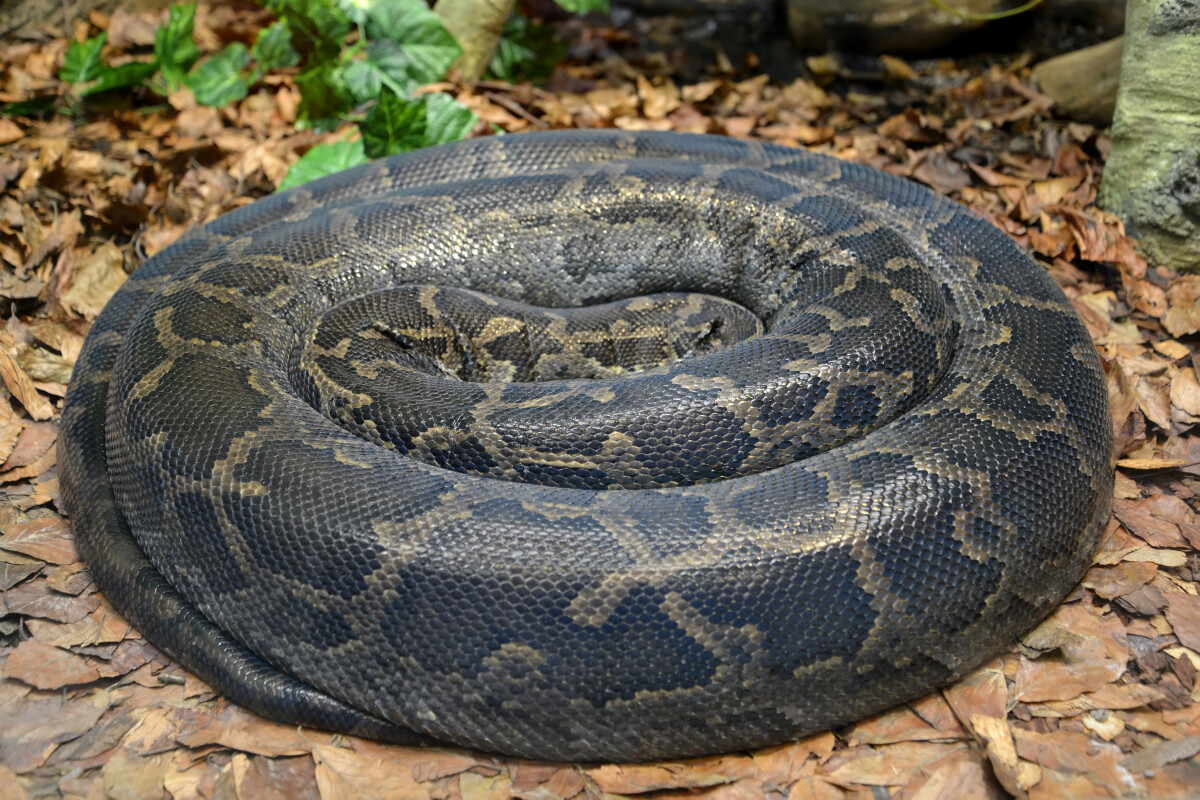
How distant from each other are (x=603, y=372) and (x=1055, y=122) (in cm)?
572

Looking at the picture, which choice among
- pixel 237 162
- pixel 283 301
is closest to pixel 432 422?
pixel 283 301

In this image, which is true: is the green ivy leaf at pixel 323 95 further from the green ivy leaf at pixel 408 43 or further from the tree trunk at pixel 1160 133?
the tree trunk at pixel 1160 133

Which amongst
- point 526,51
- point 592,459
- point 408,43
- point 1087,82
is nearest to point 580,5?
point 526,51

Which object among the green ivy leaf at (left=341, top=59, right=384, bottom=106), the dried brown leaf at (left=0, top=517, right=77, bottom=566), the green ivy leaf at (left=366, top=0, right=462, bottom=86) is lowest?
the dried brown leaf at (left=0, top=517, right=77, bottom=566)

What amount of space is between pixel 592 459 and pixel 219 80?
739cm

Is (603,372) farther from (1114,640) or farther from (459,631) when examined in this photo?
(1114,640)

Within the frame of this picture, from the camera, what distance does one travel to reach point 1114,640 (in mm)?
4203

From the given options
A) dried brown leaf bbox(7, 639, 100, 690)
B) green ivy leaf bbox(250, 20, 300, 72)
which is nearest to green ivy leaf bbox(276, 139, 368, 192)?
green ivy leaf bbox(250, 20, 300, 72)

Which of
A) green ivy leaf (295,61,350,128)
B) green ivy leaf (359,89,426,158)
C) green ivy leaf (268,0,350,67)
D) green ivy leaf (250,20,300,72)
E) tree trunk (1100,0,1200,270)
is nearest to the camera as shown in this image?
tree trunk (1100,0,1200,270)

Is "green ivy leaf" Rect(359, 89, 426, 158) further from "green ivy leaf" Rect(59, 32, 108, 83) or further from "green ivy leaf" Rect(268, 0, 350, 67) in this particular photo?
"green ivy leaf" Rect(59, 32, 108, 83)

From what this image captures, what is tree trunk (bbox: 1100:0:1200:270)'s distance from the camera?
6.00 m

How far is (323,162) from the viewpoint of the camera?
26.0 ft

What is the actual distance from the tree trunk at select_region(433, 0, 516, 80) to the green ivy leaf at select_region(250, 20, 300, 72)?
1621 mm

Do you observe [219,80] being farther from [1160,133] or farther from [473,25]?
[1160,133]
